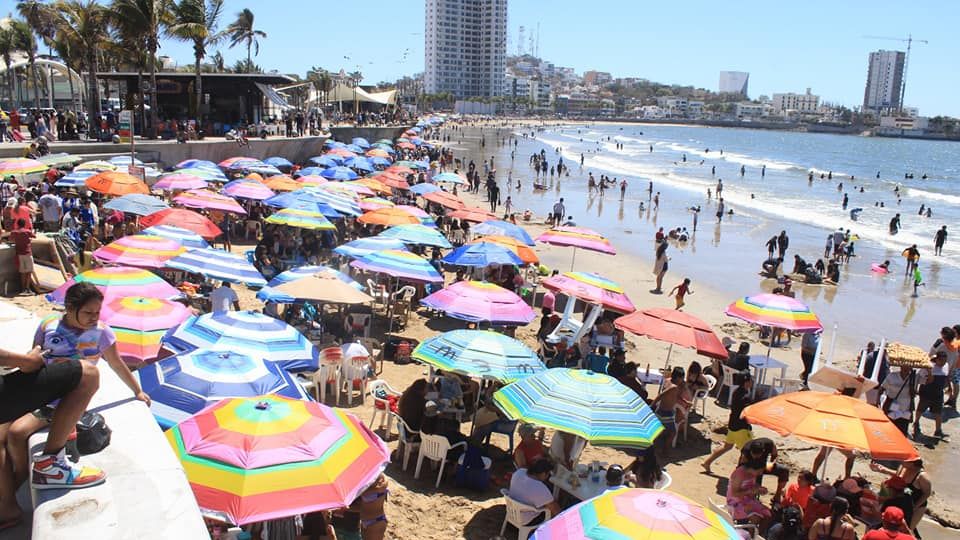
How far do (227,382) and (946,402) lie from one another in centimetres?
1131

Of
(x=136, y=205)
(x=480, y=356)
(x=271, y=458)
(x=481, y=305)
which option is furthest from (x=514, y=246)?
(x=271, y=458)

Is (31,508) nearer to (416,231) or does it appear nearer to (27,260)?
(27,260)

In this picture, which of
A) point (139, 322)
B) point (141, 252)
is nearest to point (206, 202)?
point (141, 252)

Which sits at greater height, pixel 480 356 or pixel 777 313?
pixel 480 356

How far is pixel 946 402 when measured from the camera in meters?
11.6

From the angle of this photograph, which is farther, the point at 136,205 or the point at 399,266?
the point at 136,205

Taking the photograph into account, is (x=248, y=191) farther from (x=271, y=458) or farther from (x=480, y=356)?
(x=271, y=458)

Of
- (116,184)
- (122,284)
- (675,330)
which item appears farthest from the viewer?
(116,184)

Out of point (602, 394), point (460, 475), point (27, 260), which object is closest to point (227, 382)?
point (460, 475)

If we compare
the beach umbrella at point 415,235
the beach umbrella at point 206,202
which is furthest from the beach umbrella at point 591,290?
the beach umbrella at point 206,202

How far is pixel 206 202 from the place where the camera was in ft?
52.5

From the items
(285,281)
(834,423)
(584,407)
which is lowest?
(834,423)

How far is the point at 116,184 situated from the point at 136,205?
168cm

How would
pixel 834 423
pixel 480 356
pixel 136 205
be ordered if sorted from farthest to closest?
pixel 136 205 → pixel 480 356 → pixel 834 423
